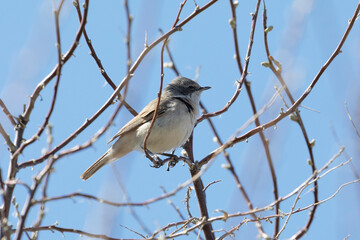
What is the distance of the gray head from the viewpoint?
655 cm

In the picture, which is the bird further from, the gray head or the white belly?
the gray head

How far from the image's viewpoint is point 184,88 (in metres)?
6.67

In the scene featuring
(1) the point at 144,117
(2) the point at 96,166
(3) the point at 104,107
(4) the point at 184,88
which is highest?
(4) the point at 184,88

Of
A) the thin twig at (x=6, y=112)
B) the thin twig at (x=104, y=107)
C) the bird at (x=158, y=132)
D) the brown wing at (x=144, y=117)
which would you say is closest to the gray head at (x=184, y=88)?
the bird at (x=158, y=132)

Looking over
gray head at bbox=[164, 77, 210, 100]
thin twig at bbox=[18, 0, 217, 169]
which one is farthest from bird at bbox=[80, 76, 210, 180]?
thin twig at bbox=[18, 0, 217, 169]

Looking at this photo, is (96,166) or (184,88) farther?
(184,88)

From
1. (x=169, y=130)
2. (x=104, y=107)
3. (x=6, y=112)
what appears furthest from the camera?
(x=169, y=130)

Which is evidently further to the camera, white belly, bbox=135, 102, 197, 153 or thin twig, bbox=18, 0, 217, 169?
white belly, bbox=135, 102, 197, 153

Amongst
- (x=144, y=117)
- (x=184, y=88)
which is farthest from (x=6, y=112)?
(x=184, y=88)

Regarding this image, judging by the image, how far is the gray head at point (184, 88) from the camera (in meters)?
6.55

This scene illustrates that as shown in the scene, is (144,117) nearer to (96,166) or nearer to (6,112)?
(96,166)

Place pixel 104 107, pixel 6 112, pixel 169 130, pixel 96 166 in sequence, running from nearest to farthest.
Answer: pixel 104 107 → pixel 6 112 → pixel 169 130 → pixel 96 166

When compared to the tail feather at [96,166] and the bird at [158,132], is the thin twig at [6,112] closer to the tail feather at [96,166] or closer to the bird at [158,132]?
the bird at [158,132]

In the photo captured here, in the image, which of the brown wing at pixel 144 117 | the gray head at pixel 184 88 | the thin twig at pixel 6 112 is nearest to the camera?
the thin twig at pixel 6 112
